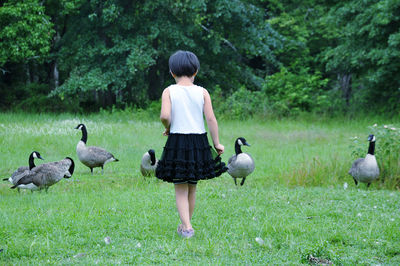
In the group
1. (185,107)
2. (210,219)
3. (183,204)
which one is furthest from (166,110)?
(210,219)

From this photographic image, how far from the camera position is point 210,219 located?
22.8 ft

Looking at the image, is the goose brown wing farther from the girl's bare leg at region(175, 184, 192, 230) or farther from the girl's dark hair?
the girl's dark hair

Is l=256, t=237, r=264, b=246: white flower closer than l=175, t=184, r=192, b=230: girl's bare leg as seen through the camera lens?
Yes

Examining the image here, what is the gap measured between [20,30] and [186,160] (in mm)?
21737

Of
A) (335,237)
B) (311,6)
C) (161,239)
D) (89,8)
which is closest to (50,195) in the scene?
(161,239)

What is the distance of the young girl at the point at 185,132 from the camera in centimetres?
575

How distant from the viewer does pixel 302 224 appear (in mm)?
6602

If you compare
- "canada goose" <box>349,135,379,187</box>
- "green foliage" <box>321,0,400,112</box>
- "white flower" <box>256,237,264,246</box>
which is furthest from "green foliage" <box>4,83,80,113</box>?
A: "white flower" <box>256,237,264,246</box>

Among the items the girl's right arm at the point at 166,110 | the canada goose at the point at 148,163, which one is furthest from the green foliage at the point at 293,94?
the girl's right arm at the point at 166,110

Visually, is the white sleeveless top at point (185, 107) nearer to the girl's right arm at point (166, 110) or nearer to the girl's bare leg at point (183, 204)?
the girl's right arm at point (166, 110)

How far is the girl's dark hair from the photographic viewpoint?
5.77 meters

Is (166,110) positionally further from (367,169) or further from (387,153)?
(387,153)

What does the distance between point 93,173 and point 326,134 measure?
10765 mm

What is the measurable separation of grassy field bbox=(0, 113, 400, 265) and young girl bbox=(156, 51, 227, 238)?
2.39 feet
